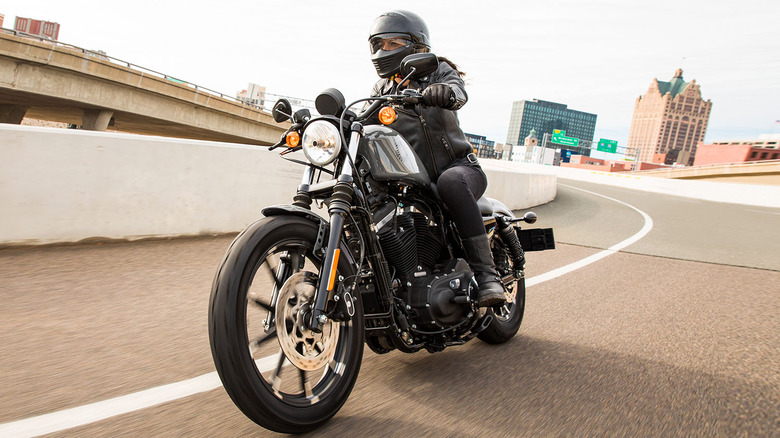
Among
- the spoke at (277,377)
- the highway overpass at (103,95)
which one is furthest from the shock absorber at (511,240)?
the highway overpass at (103,95)

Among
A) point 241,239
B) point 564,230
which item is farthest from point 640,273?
point 241,239

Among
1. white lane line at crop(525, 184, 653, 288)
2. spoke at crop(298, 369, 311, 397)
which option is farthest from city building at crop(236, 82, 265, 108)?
spoke at crop(298, 369, 311, 397)

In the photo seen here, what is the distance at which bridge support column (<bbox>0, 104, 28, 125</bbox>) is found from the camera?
38.0 m

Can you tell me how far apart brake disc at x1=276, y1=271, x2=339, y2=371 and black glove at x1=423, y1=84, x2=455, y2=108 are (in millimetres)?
1021

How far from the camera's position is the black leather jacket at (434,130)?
3.45 m

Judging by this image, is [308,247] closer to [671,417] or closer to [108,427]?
[108,427]

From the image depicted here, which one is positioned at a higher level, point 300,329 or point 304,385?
point 300,329

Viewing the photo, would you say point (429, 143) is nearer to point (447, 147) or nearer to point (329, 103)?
point (447, 147)

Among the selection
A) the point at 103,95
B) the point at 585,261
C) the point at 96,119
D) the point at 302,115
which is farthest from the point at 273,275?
the point at 96,119

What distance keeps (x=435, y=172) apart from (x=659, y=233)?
9878 mm

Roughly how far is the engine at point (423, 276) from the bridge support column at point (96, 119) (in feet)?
125

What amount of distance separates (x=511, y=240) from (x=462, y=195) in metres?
1.08

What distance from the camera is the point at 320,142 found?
102 inches

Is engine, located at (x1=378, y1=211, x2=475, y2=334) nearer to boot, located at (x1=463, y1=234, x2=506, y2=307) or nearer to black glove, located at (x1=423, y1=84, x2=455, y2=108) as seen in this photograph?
boot, located at (x1=463, y1=234, x2=506, y2=307)
